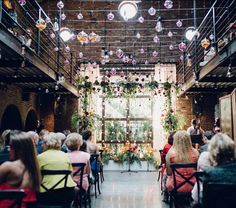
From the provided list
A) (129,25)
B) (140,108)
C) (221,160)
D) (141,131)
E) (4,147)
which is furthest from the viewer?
(140,108)

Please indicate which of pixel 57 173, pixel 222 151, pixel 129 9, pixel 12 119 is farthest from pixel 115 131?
pixel 222 151

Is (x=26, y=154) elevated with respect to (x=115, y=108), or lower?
lower

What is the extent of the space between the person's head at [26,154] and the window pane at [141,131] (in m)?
10.3

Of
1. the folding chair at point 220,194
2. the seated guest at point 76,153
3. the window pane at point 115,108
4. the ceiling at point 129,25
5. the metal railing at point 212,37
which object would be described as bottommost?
the folding chair at point 220,194

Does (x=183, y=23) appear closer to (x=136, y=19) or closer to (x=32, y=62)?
(x=136, y=19)

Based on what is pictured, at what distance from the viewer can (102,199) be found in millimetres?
6273

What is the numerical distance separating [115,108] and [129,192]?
6932mm

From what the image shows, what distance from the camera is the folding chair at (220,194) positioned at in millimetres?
2662

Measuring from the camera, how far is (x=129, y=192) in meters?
6.95

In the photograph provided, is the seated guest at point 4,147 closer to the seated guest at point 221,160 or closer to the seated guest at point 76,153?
the seated guest at point 76,153

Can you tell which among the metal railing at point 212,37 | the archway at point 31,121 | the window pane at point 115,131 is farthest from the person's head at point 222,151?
the window pane at point 115,131

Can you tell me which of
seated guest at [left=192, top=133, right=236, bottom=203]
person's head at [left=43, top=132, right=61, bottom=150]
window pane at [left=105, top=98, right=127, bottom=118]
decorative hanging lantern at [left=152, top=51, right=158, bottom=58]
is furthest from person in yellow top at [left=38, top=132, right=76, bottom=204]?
window pane at [left=105, top=98, right=127, bottom=118]

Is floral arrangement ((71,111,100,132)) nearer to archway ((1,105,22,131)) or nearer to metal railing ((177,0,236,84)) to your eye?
archway ((1,105,22,131))

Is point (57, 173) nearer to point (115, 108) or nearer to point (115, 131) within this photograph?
point (115, 131)
